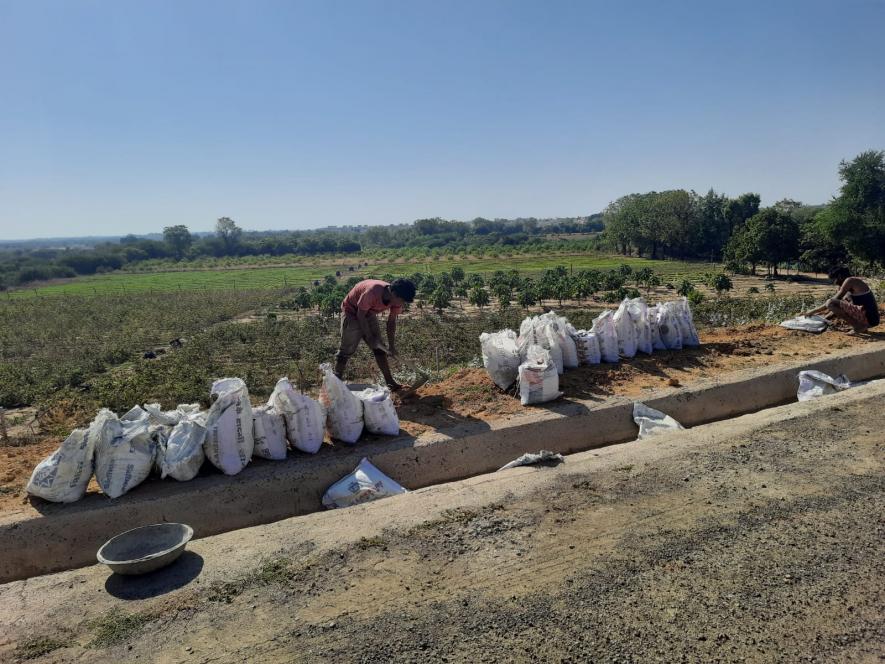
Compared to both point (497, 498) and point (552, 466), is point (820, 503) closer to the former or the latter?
point (552, 466)

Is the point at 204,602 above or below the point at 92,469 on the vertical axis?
below

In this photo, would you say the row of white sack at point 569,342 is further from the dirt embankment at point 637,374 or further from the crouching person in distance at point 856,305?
the crouching person in distance at point 856,305

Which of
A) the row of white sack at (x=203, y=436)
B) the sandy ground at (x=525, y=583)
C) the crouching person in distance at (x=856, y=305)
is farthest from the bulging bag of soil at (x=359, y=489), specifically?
the crouching person in distance at (x=856, y=305)

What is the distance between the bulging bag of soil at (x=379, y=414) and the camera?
4523 mm

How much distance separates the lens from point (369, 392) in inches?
185

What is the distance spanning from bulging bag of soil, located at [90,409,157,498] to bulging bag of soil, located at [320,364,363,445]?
4.22ft

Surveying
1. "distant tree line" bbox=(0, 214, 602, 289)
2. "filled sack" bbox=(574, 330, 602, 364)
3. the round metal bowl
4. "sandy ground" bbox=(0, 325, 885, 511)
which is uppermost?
"distant tree line" bbox=(0, 214, 602, 289)

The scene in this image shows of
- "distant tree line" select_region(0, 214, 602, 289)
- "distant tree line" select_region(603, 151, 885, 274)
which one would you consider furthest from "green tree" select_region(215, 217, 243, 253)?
"distant tree line" select_region(603, 151, 885, 274)

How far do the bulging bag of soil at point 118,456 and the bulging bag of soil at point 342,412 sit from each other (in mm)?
1286

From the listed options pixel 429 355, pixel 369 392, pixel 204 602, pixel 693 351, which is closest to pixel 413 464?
pixel 369 392

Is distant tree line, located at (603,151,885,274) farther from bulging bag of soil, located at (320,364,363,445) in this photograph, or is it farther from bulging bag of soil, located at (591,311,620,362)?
bulging bag of soil, located at (320,364,363,445)

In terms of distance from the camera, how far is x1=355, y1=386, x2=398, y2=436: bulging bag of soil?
452 cm

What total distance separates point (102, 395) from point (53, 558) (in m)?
6.62

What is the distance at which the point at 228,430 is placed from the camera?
3.91m
